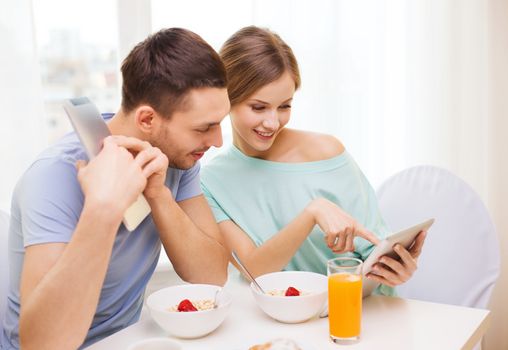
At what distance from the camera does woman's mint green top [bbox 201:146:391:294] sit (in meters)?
1.85

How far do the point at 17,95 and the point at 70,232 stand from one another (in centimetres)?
77

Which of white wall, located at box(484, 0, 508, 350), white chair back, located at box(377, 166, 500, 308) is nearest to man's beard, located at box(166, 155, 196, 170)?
white chair back, located at box(377, 166, 500, 308)

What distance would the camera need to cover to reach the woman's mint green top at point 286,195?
1.85m

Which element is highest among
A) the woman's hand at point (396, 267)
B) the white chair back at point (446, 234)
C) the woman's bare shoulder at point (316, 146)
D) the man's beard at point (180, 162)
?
the man's beard at point (180, 162)

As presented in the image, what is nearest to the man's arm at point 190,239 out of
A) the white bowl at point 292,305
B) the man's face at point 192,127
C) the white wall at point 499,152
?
the man's face at point 192,127

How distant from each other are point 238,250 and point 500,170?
1.67m

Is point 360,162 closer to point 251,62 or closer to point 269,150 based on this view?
point 269,150

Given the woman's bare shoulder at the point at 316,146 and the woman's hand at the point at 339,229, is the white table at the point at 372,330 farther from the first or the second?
the woman's bare shoulder at the point at 316,146

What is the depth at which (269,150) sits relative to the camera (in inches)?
Answer: 75.8

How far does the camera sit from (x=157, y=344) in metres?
1.18

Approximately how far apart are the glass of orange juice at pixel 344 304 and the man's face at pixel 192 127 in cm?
46

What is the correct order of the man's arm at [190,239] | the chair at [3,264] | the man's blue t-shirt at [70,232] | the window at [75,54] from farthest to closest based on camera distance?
the window at [75,54] < the chair at [3,264] < the man's arm at [190,239] < the man's blue t-shirt at [70,232]

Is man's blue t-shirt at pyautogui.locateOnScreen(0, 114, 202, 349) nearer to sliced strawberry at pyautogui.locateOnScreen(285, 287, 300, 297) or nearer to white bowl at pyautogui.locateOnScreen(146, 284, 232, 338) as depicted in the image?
white bowl at pyautogui.locateOnScreen(146, 284, 232, 338)

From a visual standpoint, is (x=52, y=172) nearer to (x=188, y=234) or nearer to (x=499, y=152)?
(x=188, y=234)
